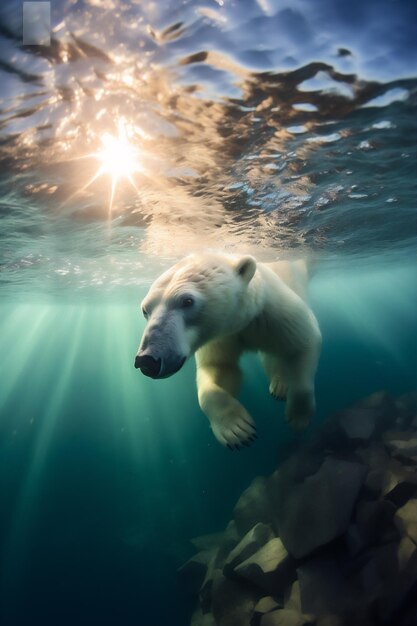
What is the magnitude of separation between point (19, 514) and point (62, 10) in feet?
74.1

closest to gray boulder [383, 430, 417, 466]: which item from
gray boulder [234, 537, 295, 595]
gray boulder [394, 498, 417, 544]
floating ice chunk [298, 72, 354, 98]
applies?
gray boulder [394, 498, 417, 544]

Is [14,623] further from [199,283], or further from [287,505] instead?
[199,283]

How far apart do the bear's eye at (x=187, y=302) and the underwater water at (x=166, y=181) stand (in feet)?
8.27

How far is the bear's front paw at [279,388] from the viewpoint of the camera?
16.6ft

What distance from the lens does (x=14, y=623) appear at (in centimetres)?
1357

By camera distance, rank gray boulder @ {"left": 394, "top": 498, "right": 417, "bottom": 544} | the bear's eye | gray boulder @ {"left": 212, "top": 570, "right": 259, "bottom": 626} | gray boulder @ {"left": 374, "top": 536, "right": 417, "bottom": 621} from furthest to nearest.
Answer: gray boulder @ {"left": 212, "top": 570, "right": 259, "bottom": 626} < gray boulder @ {"left": 394, "top": 498, "right": 417, "bottom": 544} < gray boulder @ {"left": 374, "top": 536, "right": 417, "bottom": 621} < the bear's eye

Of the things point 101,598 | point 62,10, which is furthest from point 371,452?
point 101,598

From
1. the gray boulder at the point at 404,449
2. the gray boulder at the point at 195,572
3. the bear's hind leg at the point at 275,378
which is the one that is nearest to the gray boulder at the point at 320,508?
the gray boulder at the point at 404,449

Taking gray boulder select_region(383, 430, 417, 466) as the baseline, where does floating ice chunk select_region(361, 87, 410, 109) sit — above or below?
above

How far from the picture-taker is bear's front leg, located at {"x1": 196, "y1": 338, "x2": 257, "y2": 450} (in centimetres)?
345

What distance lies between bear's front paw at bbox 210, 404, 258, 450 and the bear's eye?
120cm

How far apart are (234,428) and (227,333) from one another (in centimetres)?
89

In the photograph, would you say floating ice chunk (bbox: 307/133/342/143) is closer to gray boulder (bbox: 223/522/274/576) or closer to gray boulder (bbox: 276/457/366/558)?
gray boulder (bbox: 276/457/366/558)

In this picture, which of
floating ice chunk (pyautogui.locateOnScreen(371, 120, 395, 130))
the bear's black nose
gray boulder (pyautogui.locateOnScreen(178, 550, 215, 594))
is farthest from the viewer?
gray boulder (pyautogui.locateOnScreen(178, 550, 215, 594))
